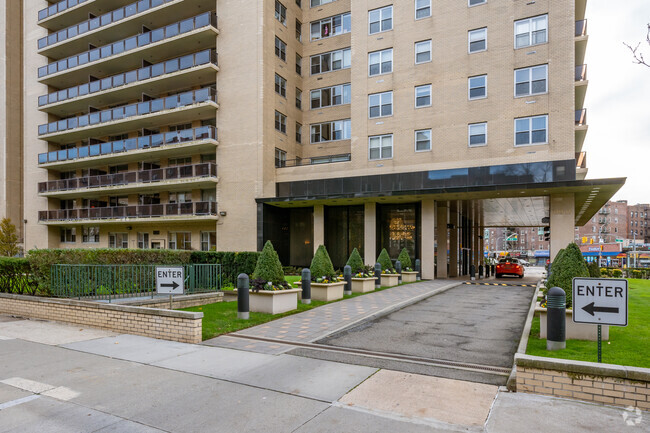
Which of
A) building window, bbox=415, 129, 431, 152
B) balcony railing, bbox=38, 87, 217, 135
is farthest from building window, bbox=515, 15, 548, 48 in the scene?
balcony railing, bbox=38, 87, 217, 135

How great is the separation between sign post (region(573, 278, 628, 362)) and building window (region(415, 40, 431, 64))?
72.2 ft

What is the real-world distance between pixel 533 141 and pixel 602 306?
18370mm

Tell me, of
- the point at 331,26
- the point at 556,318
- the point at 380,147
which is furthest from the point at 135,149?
the point at 556,318

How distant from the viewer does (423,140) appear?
24.2m

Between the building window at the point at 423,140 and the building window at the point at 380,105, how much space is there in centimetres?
242

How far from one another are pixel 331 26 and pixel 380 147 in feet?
40.6

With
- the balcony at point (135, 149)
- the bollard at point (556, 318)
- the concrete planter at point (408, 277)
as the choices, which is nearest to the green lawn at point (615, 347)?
the bollard at point (556, 318)

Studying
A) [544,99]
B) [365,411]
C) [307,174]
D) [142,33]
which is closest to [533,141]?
[544,99]

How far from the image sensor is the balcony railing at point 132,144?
1113 inches

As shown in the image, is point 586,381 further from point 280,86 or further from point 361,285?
point 280,86

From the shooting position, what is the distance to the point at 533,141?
21.3 meters

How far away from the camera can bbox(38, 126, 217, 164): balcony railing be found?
2827 centimetres

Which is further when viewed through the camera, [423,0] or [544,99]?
[423,0]

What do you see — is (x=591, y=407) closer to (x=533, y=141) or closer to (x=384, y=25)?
(x=533, y=141)
